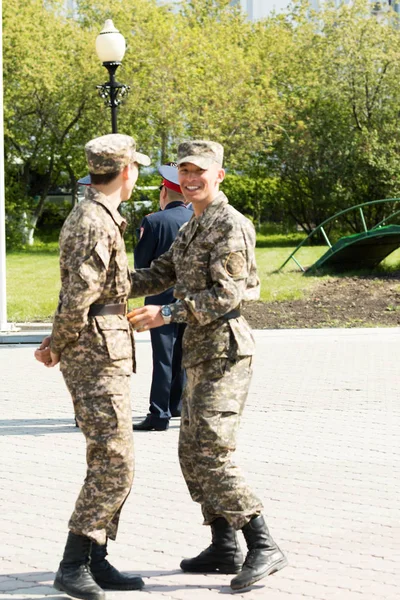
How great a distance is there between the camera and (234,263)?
4676 millimetres

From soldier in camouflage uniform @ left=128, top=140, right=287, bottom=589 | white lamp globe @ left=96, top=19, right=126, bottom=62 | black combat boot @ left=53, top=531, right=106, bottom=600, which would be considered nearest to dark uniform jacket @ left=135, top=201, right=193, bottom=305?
soldier in camouflage uniform @ left=128, top=140, right=287, bottom=589

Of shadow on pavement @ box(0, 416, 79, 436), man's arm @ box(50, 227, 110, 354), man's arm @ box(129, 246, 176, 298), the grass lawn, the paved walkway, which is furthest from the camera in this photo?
the grass lawn

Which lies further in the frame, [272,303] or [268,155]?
[268,155]

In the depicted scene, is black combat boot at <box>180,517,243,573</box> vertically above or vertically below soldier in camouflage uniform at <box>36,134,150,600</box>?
below

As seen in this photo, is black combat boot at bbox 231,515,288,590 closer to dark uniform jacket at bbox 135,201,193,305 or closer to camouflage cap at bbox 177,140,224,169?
camouflage cap at bbox 177,140,224,169

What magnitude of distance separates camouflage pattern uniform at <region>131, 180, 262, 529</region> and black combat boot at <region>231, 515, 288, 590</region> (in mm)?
77

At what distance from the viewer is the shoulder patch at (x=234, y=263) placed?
15.3 feet

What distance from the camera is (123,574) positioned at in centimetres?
475

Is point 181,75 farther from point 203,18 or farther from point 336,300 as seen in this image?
point 336,300

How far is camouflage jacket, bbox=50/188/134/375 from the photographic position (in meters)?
4.42

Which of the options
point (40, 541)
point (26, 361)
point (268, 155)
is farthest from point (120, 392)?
point (268, 155)

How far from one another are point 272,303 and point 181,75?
1899 centimetres

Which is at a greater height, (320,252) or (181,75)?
(181,75)

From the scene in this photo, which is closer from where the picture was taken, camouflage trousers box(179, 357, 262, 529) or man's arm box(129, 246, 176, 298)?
camouflage trousers box(179, 357, 262, 529)
